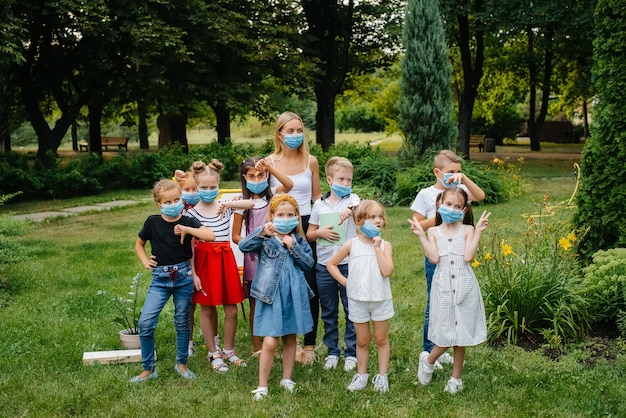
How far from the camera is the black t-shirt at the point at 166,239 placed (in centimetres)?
470

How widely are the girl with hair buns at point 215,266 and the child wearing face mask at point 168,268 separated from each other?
19cm

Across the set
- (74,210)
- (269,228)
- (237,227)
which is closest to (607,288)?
(269,228)

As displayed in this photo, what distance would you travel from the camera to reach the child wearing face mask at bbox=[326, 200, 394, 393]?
4387 mm

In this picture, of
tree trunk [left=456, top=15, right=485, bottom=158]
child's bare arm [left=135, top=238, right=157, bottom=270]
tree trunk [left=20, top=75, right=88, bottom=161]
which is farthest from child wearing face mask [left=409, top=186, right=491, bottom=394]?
tree trunk [left=456, top=15, right=485, bottom=158]

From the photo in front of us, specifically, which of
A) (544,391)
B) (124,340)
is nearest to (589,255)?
(544,391)

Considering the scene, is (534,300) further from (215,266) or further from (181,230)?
(181,230)

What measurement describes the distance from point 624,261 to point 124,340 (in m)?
4.19

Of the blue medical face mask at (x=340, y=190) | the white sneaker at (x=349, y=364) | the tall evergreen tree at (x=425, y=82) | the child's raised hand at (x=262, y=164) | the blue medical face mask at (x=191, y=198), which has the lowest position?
the white sneaker at (x=349, y=364)

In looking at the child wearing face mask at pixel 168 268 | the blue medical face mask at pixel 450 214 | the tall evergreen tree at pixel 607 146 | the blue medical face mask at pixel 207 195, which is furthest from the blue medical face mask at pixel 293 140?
the tall evergreen tree at pixel 607 146

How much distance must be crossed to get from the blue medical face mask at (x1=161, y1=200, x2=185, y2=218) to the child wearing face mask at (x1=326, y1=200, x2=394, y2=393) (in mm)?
1127

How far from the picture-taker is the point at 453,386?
14.5 feet

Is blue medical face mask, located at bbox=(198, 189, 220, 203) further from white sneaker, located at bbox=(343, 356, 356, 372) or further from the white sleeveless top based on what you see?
white sneaker, located at bbox=(343, 356, 356, 372)

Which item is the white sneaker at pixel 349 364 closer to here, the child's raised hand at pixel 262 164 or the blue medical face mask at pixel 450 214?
the blue medical face mask at pixel 450 214

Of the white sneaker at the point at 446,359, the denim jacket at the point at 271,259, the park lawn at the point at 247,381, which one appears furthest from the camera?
the white sneaker at the point at 446,359
